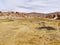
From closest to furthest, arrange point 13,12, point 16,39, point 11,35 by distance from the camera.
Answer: point 16,39 < point 11,35 < point 13,12

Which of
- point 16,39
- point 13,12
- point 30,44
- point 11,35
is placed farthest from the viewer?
point 13,12

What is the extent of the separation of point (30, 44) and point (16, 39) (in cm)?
152

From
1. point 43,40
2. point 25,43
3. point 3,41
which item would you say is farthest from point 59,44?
point 3,41

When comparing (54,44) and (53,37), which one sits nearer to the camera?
(54,44)

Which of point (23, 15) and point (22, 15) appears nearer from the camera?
point (22, 15)

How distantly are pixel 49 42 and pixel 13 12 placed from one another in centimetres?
3835

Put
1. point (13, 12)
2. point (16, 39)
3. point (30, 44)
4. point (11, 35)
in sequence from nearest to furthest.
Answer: point (30, 44)
point (16, 39)
point (11, 35)
point (13, 12)

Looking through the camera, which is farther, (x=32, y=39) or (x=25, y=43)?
(x=32, y=39)

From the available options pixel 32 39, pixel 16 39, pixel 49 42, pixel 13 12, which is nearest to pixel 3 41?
pixel 16 39

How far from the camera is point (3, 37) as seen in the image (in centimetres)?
1479

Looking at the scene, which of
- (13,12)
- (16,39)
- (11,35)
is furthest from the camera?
(13,12)

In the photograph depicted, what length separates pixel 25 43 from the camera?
13430 mm

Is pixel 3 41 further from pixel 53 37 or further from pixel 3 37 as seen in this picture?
pixel 53 37

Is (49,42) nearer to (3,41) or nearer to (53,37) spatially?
(53,37)
